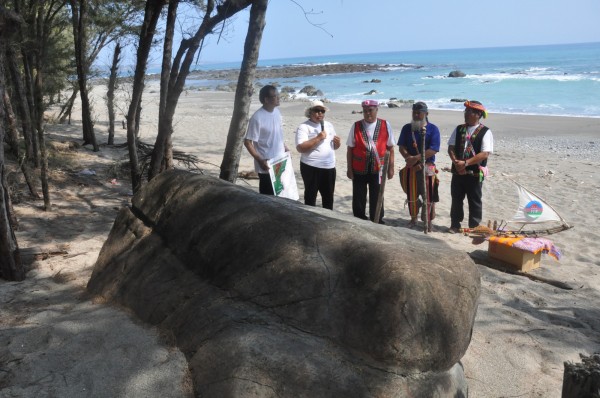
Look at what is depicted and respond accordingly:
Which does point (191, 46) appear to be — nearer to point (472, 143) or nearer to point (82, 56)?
point (472, 143)

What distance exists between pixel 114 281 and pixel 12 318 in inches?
27.2

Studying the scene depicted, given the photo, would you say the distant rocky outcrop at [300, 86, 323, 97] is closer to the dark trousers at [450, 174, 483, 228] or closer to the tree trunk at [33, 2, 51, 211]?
the tree trunk at [33, 2, 51, 211]

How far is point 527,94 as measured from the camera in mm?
31188

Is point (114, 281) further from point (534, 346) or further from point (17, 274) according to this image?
point (534, 346)

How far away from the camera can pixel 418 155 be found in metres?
6.24

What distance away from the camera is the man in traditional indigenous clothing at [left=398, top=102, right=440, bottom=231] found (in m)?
6.10

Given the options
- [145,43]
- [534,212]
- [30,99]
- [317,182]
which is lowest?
[534,212]

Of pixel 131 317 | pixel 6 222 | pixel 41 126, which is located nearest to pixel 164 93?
pixel 41 126

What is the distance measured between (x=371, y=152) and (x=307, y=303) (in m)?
3.61

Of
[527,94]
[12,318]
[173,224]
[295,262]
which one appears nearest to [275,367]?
[295,262]

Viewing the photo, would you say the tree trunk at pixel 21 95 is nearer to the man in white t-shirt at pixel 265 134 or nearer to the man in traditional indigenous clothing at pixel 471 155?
the man in white t-shirt at pixel 265 134

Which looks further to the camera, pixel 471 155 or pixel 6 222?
pixel 471 155

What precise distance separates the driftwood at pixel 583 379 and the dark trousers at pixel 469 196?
469cm

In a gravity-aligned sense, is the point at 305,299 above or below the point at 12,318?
above
